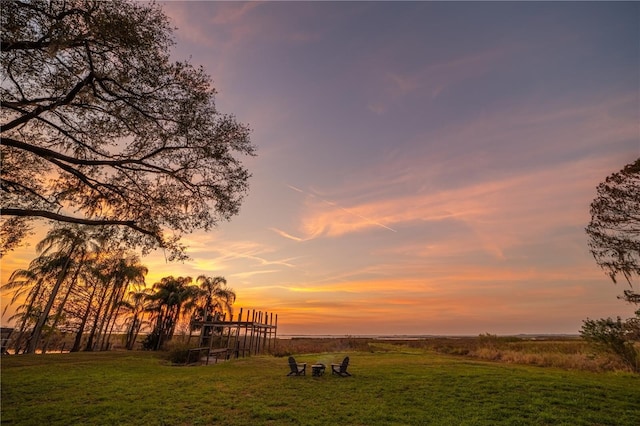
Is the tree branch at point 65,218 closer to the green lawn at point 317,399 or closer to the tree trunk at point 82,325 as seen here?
the green lawn at point 317,399

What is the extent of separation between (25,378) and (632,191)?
32.5m

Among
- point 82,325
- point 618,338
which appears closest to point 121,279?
point 82,325

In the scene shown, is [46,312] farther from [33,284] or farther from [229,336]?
[229,336]

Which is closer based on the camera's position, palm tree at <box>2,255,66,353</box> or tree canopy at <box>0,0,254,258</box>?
tree canopy at <box>0,0,254,258</box>

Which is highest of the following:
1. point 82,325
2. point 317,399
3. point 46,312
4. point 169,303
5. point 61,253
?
point 61,253

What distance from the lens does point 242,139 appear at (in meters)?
11.0

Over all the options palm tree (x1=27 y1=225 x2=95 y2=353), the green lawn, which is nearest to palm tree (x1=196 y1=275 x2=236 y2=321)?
palm tree (x1=27 y1=225 x2=95 y2=353)

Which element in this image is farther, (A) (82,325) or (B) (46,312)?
(A) (82,325)

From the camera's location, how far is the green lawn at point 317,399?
30.2 ft

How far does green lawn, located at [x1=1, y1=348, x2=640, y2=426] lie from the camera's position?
30.2 ft

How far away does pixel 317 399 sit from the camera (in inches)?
460

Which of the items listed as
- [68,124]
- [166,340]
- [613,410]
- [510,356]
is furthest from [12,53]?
[166,340]

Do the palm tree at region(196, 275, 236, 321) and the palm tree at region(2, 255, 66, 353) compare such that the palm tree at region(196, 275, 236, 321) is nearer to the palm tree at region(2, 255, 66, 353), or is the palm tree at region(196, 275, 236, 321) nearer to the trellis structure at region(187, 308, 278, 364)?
the trellis structure at region(187, 308, 278, 364)

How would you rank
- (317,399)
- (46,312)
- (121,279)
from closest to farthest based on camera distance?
(317,399)
(46,312)
(121,279)
